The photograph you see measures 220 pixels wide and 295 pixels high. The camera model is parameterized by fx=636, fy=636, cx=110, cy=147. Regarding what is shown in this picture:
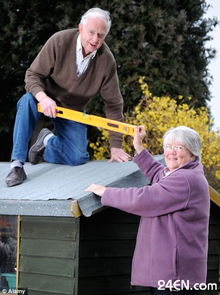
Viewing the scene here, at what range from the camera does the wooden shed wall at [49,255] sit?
173 inches

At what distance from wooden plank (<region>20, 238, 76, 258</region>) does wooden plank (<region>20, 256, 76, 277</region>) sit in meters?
0.03

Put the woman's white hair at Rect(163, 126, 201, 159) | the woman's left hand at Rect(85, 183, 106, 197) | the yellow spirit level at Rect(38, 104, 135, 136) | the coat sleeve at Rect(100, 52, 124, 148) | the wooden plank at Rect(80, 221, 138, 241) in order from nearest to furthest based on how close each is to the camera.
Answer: the woman's white hair at Rect(163, 126, 201, 159), the woman's left hand at Rect(85, 183, 106, 197), the wooden plank at Rect(80, 221, 138, 241), the yellow spirit level at Rect(38, 104, 135, 136), the coat sleeve at Rect(100, 52, 124, 148)

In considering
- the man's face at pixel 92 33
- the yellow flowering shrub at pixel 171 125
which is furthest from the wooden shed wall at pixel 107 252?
the yellow flowering shrub at pixel 171 125

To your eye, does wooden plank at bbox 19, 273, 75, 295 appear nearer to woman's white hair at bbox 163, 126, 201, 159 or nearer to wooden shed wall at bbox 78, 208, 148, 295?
wooden shed wall at bbox 78, 208, 148, 295

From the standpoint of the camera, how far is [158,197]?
3.74 meters

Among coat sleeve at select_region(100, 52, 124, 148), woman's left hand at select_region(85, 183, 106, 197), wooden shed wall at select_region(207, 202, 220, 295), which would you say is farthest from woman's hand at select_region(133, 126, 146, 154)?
wooden shed wall at select_region(207, 202, 220, 295)

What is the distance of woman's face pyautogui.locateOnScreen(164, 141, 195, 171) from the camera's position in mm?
3861

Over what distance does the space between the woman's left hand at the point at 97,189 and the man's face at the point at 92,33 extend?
1.28m

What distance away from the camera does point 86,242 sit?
175 inches

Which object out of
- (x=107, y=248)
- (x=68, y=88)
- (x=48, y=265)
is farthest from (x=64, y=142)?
(x=48, y=265)

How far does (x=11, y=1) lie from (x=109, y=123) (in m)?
8.10

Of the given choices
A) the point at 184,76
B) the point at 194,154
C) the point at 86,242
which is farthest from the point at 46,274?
the point at 184,76

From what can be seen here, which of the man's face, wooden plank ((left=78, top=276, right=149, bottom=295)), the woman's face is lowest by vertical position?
wooden plank ((left=78, top=276, right=149, bottom=295))

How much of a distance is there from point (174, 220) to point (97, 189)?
61cm
